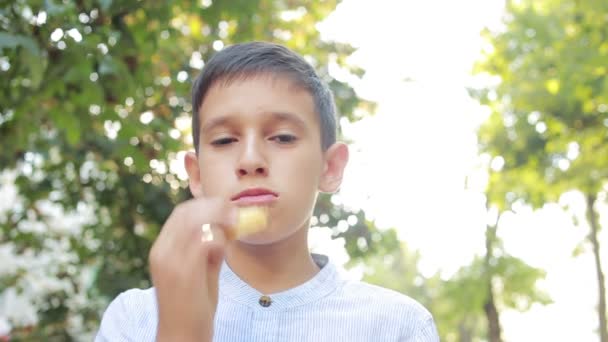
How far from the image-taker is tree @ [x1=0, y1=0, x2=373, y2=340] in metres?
3.21

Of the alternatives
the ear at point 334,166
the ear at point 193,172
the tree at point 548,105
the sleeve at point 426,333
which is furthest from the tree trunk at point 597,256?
the ear at point 193,172

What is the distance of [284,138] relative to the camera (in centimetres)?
169

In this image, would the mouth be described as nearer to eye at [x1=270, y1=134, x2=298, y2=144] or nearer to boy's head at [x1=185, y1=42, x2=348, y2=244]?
boy's head at [x1=185, y1=42, x2=348, y2=244]

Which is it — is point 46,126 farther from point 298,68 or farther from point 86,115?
point 298,68

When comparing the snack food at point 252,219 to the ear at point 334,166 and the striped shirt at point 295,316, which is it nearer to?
the striped shirt at point 295,316

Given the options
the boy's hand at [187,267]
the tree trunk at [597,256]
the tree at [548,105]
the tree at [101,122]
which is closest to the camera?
the boy's hand at [187,267]

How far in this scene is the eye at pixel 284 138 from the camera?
1672 mm

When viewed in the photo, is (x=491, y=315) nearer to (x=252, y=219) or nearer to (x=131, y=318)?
(x=131, y=318)

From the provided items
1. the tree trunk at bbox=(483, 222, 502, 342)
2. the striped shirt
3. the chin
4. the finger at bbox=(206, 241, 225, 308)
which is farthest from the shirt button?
the tree trunk at bbox=(483, 222, 502, 342)

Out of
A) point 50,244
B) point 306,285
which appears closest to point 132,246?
point 50,244

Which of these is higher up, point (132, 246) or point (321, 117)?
point (321, 117)

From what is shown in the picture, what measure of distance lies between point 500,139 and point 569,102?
2965 millimetres

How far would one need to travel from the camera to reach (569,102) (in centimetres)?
961

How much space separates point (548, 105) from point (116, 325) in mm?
9587
